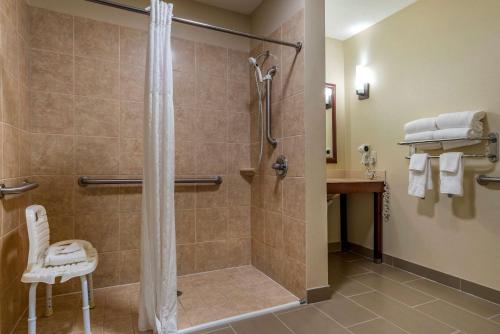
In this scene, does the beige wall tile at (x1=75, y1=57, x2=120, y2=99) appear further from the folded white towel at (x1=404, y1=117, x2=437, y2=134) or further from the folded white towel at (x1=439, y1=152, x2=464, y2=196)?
the folded white towel at (x1=439, y1=152, x2=464, y2=196)

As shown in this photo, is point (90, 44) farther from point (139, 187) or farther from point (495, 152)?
point (495, 152)

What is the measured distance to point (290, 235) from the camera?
2.18m

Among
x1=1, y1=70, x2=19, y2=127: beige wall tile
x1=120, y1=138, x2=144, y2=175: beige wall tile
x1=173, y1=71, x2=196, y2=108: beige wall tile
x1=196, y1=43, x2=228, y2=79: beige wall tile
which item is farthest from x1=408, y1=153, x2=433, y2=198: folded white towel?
x1=1, y1=70, x2=19, y2=127: beige wall tile

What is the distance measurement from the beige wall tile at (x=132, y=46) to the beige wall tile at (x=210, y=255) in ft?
5.37

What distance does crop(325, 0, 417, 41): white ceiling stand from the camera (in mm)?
2557

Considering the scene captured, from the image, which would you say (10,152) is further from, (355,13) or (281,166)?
(355,13)

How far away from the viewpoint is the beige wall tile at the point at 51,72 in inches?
79.8

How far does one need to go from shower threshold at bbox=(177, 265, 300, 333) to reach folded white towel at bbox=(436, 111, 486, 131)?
1.68 meters

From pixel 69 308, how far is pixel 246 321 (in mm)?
1178

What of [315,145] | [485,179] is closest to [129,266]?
[315,145]

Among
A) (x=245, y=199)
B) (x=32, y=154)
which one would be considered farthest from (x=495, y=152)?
(x=32, y=154)

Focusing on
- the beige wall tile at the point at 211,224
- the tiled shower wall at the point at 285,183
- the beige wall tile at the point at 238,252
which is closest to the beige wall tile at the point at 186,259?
the beige wall tile at the point at 211,224

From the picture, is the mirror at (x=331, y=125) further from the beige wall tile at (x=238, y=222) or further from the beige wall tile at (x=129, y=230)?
the beige wall tile at (x=129, y=230)

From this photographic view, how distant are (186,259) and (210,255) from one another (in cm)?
22
